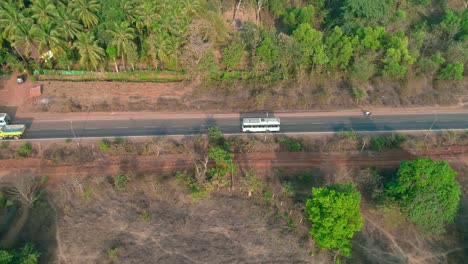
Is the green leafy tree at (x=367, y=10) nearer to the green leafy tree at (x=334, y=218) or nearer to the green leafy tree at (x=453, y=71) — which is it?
the green leafy tree at (x=453, y=71)

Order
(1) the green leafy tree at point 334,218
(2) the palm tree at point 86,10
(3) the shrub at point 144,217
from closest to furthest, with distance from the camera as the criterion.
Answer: (1) the green leafy tree at point 334,218 < (3) the shrub at point 144,217 < (2) the palm tree at point 86,10

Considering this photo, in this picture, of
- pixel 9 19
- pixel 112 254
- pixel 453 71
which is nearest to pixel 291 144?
pixel 112 254

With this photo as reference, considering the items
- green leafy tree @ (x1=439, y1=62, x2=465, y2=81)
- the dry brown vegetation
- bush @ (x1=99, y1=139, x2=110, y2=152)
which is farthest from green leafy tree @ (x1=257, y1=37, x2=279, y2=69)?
green leafy tree @ (x1=439, y1=62, x2=465, y2=81)

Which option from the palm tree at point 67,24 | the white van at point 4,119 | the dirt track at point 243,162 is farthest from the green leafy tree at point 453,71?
the white van at point 4,119

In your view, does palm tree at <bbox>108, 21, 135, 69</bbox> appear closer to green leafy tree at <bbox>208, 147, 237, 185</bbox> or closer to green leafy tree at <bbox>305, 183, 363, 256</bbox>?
green leafy tree at <bbox>208, 147, 237, 185</bbox>

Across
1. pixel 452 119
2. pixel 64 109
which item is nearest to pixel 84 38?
pixel 64 109

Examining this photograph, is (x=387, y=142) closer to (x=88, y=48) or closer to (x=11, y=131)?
(x=88, y=48)

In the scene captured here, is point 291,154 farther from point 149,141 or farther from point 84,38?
point 84,38
